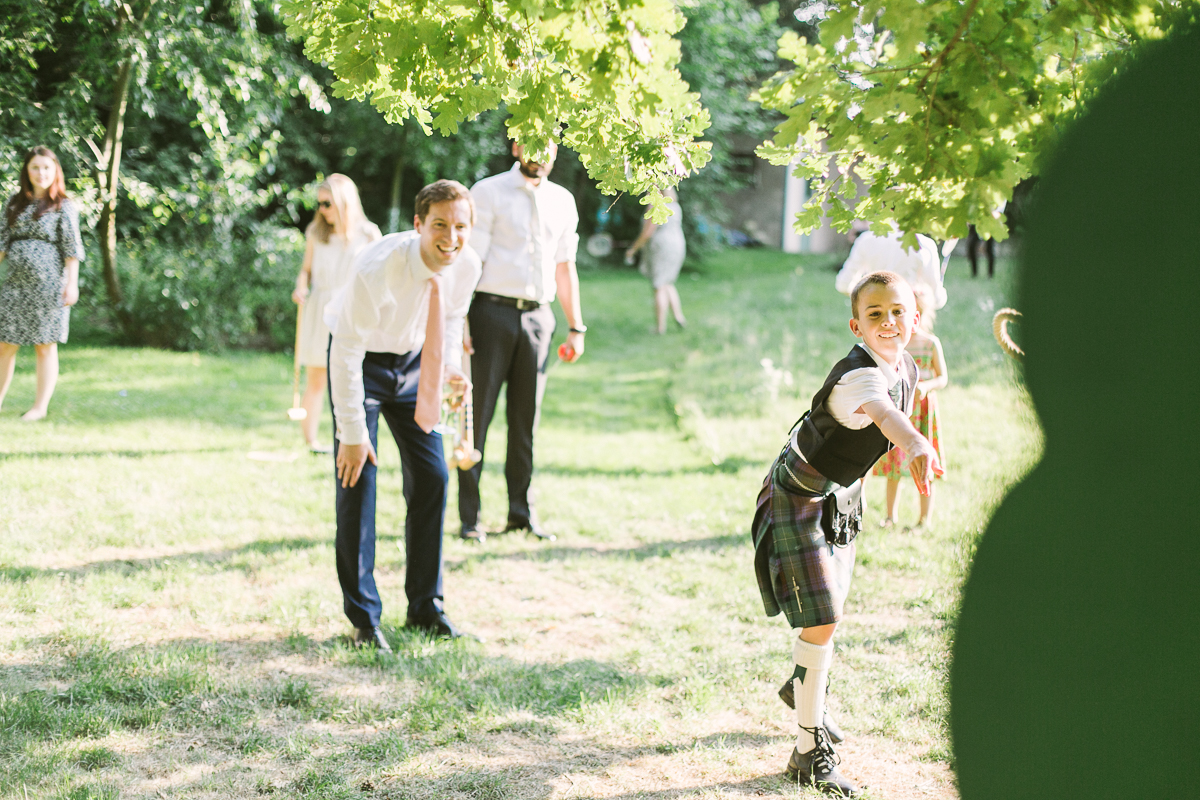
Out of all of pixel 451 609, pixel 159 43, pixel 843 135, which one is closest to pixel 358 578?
pixel 451 609

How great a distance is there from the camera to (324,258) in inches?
300

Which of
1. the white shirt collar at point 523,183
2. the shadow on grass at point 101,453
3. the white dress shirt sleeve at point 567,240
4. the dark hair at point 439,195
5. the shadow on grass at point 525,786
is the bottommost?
the shadow on grass at point 525,786

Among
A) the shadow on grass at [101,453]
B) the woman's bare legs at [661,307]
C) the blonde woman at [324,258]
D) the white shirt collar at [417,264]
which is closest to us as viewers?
the white shirt collar at [417,264]

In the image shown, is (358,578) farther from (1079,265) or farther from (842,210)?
(1079,265)

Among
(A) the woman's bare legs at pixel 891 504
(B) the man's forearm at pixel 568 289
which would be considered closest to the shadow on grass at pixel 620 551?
(A) the woman's bare legs at pixel 891 504

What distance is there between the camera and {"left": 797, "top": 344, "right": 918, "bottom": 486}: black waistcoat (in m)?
3.24

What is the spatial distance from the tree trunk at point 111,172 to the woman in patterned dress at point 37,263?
3.56 metres

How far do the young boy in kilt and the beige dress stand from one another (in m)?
4.88

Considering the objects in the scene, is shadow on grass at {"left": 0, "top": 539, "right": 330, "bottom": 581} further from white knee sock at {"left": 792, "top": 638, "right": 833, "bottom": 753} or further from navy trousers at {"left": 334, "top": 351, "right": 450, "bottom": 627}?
white knee sock at {"left": 792, "top": 638, "right": 833, "bottom": 753}

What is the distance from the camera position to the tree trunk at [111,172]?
11485 millimetres

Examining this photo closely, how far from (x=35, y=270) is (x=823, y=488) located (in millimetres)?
7299

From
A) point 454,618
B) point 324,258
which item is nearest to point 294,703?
point 454,618

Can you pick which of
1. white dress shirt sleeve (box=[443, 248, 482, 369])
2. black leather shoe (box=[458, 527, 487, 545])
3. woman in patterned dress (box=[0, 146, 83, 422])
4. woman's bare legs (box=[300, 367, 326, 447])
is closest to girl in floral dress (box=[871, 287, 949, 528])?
black leather shoe (box=[458, 527, 487, 545])

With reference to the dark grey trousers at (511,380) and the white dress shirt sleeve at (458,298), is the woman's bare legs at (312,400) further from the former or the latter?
the white dress shirt sleeve at (458,298)
